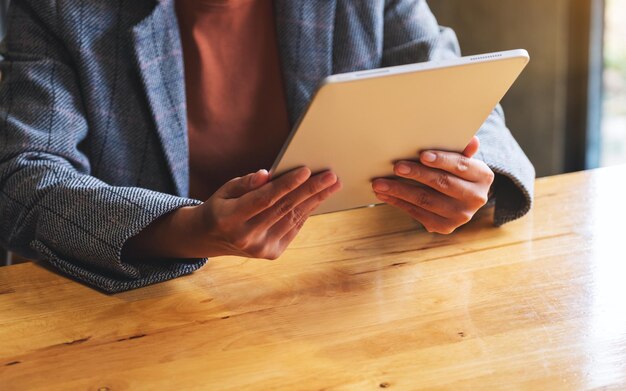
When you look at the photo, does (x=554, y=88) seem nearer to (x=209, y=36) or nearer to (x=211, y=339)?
(x=209, y=36)

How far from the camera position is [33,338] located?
2.99 ft

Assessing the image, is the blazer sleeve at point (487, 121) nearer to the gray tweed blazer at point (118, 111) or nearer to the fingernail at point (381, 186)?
A: the gray tweed blazer at point (118, 111)

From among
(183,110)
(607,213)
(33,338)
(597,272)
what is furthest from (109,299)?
(607,213)

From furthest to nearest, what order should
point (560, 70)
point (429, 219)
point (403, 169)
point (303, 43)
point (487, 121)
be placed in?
point (560, 70) → point (303, 43) → point (487, 121) → point (429, 219) → point (403, 169)

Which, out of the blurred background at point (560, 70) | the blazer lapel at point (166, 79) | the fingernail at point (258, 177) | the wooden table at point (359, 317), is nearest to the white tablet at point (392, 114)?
the fingernail at point (258, 177)

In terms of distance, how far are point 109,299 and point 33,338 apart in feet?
0.37

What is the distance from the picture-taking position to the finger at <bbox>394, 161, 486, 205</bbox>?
1017mm

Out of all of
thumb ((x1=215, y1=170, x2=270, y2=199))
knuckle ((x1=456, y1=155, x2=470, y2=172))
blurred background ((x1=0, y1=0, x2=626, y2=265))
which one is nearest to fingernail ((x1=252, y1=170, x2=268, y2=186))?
thumb ((x1=215, y1=170, x2=270, y2=199))

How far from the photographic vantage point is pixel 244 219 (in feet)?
3.20

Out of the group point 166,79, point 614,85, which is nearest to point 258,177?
point 166,79

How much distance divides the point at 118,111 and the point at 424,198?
0.55 metres

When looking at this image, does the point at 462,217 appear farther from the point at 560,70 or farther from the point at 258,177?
the point at 560,70

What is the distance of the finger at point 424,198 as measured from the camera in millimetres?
1060

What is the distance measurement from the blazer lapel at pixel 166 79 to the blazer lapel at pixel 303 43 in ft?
0.61
